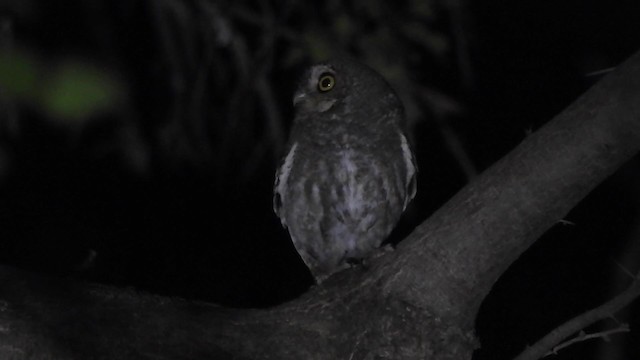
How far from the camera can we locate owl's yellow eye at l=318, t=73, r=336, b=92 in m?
4.90

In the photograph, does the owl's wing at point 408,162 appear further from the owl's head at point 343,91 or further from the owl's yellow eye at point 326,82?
the owl's yellow eye at point 326,82

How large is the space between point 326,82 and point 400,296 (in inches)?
77.2

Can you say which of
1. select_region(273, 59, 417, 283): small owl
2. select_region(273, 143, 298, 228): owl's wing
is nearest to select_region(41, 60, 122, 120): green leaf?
select_region(273, 59, 417, 283): small owl

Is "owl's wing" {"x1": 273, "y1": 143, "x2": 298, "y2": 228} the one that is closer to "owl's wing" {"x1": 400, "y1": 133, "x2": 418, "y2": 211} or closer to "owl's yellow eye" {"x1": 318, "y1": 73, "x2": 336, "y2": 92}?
"owl's yellow eye" {"x1": 318, "y1": 73, "x2": 336, "y2": 92}

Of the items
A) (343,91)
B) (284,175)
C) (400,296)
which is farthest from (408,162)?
(400,296)

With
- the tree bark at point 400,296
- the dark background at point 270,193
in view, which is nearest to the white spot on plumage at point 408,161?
the dark background at point 270,193

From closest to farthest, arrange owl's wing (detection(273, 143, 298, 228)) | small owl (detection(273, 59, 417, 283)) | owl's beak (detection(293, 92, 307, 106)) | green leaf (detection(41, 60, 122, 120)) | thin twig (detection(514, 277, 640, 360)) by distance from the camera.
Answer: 1. green leaf (detection(41, 60, 122, 120))
2. thin twig (detection(514, 277, 640, 360))
3. small owl (detection(273, 59, 417, 283))
4. owl's wing (detection(273, 143, 298, 228))
5. owl's beak (detection(293, 92, 307, 106))

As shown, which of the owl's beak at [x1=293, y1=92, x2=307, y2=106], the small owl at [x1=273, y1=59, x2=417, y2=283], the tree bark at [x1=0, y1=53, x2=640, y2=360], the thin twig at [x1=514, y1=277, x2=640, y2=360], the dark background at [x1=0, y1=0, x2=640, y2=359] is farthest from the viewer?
the dark background at [x1=0, y1=0, x2=640, y2=359]

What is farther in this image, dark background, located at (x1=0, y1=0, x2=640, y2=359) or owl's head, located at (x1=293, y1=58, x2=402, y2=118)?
dark background, located at (x1=0, y1=0, x2=640, y2=359)

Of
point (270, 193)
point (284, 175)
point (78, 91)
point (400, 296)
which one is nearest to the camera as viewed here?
point (78, 91)

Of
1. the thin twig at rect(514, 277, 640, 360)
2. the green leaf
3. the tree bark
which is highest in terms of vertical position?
the green leaf

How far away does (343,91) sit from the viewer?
16.3 feet

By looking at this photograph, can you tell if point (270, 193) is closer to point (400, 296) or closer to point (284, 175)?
point (284, 175)

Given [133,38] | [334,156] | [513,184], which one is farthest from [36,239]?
[513,184]
